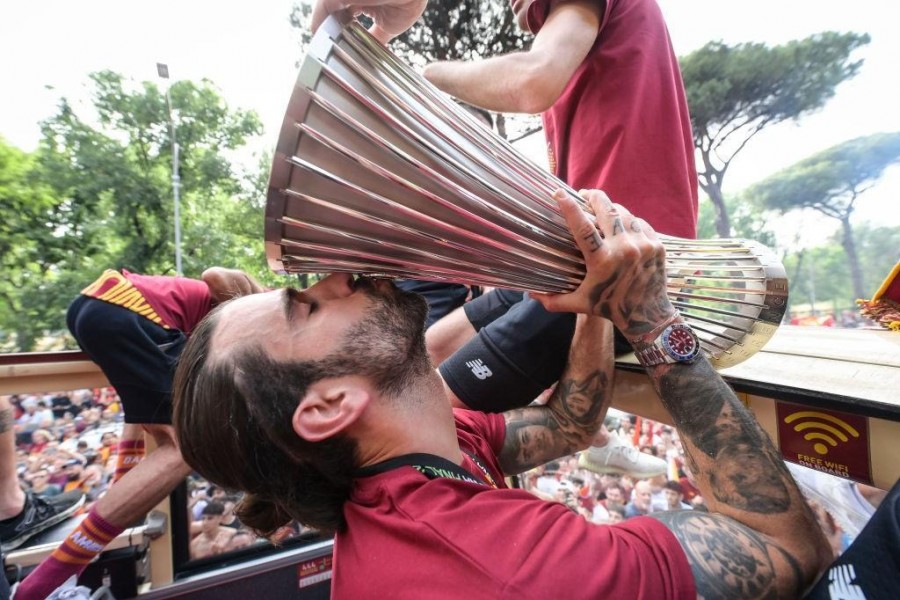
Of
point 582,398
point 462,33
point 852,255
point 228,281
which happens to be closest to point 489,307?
point 582,398

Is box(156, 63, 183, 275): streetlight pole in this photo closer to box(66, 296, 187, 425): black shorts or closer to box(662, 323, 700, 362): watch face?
box(66, 296, 187, 425): black shorts

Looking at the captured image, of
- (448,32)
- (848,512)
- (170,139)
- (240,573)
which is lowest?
(240,573)

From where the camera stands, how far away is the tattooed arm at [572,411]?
1.13m

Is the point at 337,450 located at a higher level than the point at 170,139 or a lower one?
lower

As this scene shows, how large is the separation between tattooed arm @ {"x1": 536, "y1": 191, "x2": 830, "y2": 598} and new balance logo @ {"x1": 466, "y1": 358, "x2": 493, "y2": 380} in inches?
15.7

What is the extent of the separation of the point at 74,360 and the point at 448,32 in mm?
5256

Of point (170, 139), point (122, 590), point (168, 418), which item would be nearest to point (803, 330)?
point (168, 418)

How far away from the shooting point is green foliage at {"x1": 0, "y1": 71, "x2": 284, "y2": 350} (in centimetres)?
1229

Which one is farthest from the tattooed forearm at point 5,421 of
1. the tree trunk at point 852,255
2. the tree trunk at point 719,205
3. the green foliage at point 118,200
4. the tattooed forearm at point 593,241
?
the tree trunk at point 852,255

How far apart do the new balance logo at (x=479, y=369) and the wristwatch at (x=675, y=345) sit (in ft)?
1.53

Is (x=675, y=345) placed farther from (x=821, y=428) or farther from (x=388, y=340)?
(x=388, y=340)

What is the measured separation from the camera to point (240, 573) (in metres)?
2.04

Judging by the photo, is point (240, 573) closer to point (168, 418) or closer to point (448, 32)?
point (168, 418)

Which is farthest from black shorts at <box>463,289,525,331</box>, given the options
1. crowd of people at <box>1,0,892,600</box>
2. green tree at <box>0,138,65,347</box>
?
green tree at <box>0,138,65,347</box>
